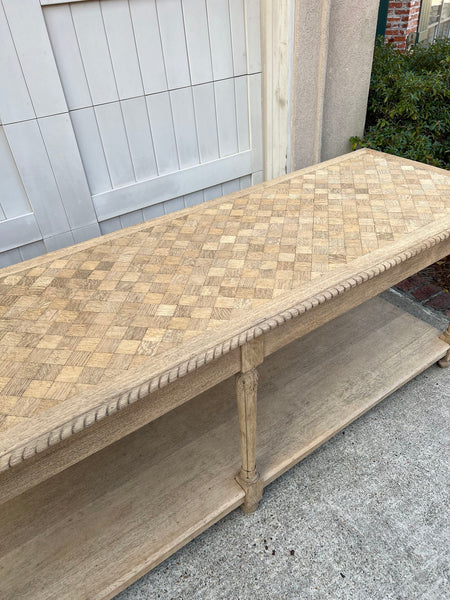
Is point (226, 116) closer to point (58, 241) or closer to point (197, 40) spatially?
point (197, 40)

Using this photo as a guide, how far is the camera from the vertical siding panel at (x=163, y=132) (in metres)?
2.31

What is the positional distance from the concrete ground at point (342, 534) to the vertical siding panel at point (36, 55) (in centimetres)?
198

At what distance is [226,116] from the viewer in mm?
2613

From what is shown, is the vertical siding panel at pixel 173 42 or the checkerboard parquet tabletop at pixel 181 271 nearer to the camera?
the checkerboard parquet tabletop at pixel 181 271

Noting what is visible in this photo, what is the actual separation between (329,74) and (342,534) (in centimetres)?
260

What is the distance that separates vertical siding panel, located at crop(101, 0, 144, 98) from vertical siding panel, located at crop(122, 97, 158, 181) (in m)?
0.06

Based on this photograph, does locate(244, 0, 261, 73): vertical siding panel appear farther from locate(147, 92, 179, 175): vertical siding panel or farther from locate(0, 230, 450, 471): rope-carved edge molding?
locate(0, 230, 450, 471): rope-carved edge molding

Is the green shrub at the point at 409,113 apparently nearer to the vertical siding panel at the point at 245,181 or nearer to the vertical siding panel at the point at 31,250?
the vertical siding panel at the point at 245,181

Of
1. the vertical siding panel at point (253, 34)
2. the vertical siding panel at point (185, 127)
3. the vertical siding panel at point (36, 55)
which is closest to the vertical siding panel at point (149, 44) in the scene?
the vertical siding panel at point (185, 127)

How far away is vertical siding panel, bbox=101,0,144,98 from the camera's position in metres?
2.00

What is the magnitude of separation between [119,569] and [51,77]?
1999 millimetres

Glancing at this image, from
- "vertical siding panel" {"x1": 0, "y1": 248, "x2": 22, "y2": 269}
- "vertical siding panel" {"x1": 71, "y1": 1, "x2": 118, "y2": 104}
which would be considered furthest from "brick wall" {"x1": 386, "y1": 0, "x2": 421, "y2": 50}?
"vertical siding panel" {"x1": 0, "y1": 248, "x2": 22, "y2": 269}

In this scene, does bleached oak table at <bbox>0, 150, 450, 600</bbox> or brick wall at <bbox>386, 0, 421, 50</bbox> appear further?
brick wall at <bbox>386, 0, 421, 50</bbox>

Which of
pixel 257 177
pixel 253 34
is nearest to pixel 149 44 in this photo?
pixel 253 34
